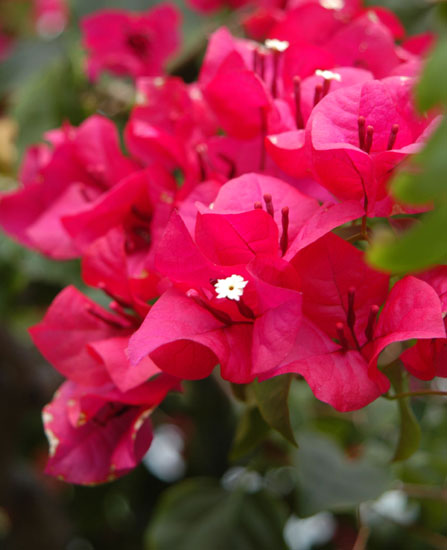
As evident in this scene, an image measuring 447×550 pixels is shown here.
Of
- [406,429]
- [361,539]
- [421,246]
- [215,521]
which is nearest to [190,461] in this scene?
[215,521]

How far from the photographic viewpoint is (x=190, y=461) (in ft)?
3.16

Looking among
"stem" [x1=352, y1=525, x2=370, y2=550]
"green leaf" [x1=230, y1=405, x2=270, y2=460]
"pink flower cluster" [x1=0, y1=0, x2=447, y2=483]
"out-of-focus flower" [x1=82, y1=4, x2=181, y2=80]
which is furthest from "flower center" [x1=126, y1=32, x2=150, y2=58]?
"stem" [x1=352, y1=525, x2=370, y2=550]

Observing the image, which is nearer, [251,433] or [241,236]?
[241,236]

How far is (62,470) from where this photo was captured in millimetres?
450

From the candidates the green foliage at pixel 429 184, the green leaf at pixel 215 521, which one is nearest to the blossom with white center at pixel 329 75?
the green foliage at pixel 429 184

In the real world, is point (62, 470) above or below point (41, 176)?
below

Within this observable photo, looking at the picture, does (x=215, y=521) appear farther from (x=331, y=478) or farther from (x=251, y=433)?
(x=251, y=433)

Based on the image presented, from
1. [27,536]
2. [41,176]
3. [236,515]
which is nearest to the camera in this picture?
[41,176]

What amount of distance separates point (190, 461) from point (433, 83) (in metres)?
0.84

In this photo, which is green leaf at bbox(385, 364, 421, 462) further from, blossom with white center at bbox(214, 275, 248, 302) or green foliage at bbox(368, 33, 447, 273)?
green foliage at bbox(368, 33, 447, 273)

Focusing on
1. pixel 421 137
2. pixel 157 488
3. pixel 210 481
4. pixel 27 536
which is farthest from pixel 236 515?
pixel 421 137

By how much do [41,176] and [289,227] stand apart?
0.31 meters

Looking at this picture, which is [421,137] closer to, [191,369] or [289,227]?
[289,227]

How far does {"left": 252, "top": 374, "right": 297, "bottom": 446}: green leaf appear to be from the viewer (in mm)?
407
